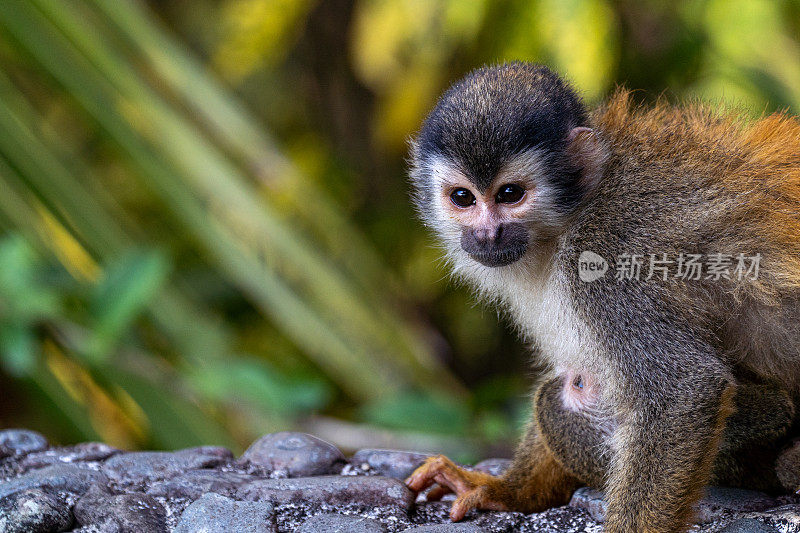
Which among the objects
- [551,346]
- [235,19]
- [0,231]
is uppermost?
[235,19]

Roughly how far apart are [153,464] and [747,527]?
213 centimetres

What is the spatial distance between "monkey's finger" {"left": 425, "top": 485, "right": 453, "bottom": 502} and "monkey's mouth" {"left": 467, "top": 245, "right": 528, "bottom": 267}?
2.96 feet

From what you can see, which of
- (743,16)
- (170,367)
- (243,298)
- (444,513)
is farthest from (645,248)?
(243,298)

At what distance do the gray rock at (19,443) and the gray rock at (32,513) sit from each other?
27.3 inches

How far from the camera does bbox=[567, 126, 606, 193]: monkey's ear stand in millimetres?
2736

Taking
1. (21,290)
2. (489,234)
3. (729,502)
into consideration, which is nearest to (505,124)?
(489,234)

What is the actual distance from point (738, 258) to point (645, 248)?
28 centimetres

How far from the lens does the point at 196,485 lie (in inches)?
115

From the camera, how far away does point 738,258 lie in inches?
97.8

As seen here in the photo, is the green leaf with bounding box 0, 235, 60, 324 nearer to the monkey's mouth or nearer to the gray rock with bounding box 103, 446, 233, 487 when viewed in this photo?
the gray rock with bounding box 103, 446, 233, 487

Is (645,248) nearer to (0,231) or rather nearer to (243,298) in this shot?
(0,231)

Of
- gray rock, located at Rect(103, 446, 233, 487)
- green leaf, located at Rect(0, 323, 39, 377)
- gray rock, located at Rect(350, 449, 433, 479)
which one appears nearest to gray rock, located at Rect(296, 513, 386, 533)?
gray rock, located at Rect(350, 449, 433, 479)

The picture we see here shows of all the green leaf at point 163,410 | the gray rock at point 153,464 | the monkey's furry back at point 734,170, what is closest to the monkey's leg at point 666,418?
the monkey's furry back at point 734,170

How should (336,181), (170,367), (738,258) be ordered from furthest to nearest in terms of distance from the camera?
(336,181) < (170,367) < (738,258)
